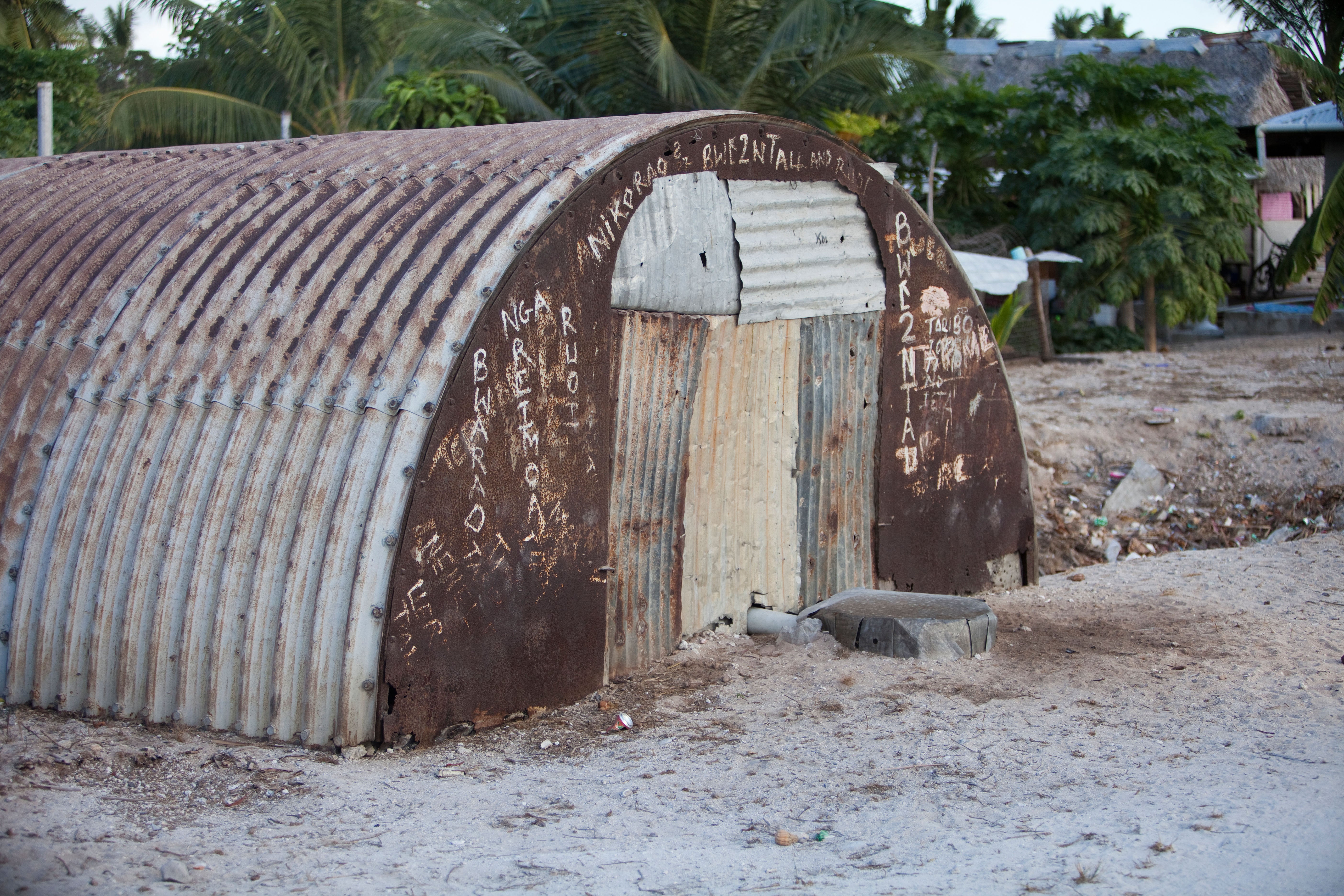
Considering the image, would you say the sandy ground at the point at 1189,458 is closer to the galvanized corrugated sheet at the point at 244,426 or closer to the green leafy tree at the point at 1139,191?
the green leafy tree at the point at 1139,191

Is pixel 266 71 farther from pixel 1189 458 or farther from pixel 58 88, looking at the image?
pixel 1189 458

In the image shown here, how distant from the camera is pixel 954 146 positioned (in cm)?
1897

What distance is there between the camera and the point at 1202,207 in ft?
55.5

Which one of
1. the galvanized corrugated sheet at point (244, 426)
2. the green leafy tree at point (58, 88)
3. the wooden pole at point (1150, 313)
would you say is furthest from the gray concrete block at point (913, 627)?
the green leafy tree at point (58, 88)

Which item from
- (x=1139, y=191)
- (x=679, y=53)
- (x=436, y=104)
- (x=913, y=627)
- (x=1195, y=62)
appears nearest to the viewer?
(x=913, y=627)

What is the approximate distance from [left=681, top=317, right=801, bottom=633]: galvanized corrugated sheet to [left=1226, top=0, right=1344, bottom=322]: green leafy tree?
1016 cm

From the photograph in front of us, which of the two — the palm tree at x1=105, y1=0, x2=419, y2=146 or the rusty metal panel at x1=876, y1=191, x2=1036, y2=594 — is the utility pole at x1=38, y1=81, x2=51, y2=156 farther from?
the palm tree at x1=105, y1=0, x2=419, y2=146

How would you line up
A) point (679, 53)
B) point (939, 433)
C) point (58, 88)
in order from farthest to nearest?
1. point (58, 88)
2. point (679, 53)
3. point (939, 433)

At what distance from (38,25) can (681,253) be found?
25715 mm

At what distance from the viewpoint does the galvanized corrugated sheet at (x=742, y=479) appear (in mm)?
6242

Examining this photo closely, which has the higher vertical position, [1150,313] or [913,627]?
[1150,313]

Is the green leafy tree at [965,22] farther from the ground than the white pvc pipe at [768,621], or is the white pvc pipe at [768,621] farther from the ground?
the green leafy tree at [965,22]

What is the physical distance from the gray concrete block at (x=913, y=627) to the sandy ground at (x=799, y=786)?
0.10 m

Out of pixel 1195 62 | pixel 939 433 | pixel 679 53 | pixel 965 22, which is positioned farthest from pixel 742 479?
pixel 965 22
